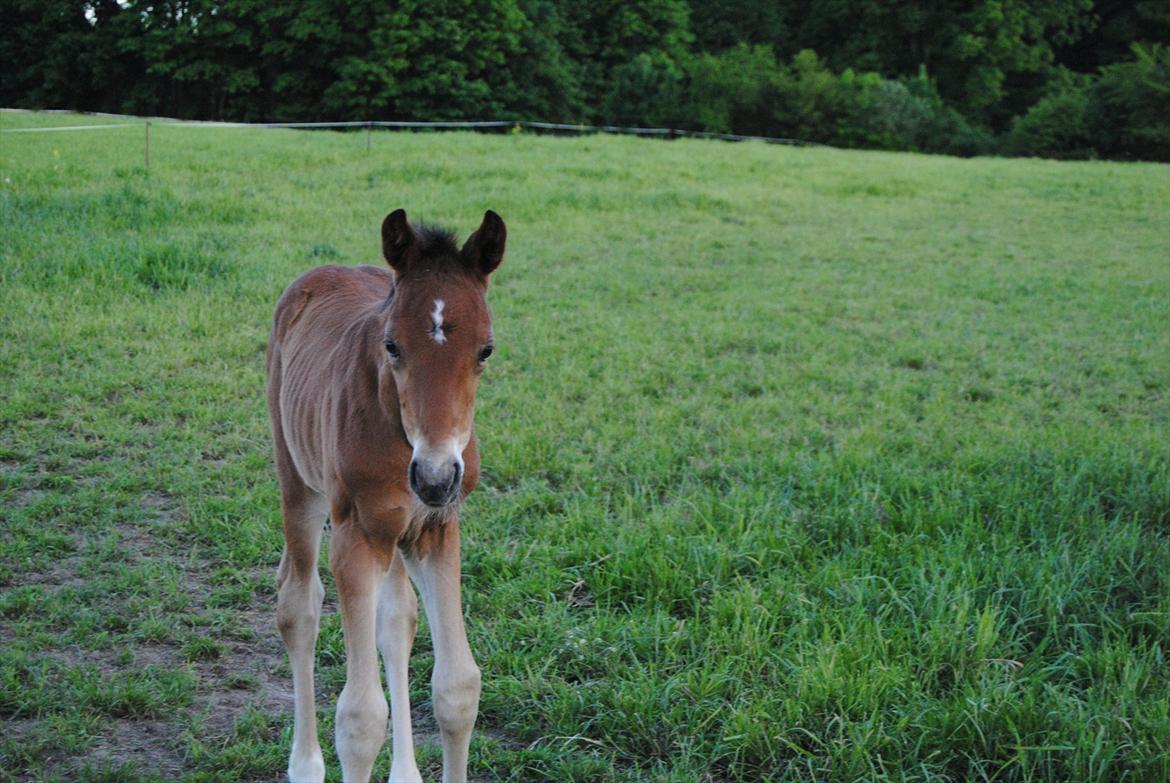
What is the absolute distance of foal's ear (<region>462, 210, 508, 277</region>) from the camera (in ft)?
7.98

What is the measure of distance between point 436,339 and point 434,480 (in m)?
0.35

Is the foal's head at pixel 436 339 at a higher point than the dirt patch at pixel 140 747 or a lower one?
higher

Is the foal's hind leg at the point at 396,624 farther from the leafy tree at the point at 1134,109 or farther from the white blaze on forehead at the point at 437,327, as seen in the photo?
the leafy tree at the point at 1134,109

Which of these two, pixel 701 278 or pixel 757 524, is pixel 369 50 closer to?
pixel 701 278

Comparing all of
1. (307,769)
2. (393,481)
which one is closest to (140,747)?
(307,769)

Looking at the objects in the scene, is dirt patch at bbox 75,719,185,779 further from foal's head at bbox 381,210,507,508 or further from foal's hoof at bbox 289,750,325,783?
foal's head at bbox 381,210,507,508

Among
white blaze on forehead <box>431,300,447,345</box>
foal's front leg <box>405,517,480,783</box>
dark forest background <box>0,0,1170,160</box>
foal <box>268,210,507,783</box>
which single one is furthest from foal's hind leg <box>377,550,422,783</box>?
dark forest background <box>0,0,1170,160</box>

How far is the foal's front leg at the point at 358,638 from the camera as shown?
248 cm

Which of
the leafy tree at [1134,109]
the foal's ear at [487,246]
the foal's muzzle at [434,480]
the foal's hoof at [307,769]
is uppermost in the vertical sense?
the leafy tree at [1134,109]

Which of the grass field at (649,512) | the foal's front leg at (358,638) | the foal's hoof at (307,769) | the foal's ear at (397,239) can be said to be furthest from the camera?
the grass field at (649,512)

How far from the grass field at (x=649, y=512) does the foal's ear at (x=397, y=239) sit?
149 centimetres

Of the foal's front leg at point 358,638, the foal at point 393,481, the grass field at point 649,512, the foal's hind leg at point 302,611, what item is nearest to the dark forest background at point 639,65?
the grass field at point 649,512

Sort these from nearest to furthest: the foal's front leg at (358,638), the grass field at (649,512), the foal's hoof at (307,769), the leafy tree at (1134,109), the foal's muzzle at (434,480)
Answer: the foal's muzzle at (434,480)
the foal's front leg at (358,638)
the foal's hoof at (307,769)
the grass field at (649,512)
the leafy tree at (1134,109)

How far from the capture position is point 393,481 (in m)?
2.47
